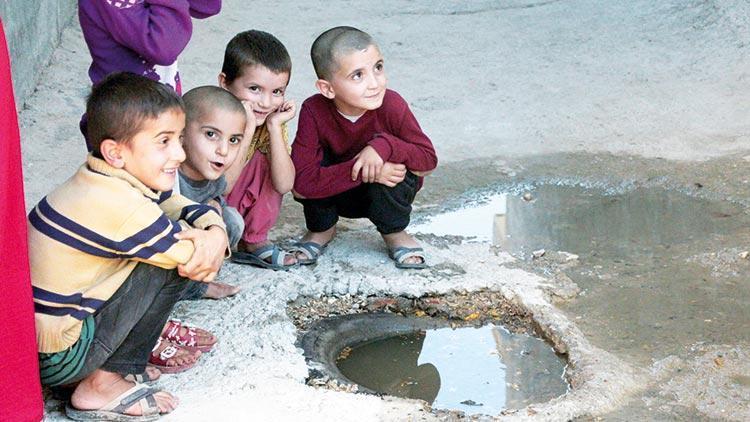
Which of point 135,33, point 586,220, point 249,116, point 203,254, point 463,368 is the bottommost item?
point 463,368

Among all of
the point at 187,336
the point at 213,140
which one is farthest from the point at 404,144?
the point at 187,336

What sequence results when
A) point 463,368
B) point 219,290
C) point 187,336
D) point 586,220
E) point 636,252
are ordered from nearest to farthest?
point 187,336 → point 463,368 → point 219,290 → point 636,252 → point 586,220

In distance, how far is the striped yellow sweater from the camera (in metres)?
2.85

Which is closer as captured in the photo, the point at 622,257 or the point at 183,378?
the point at 183,378

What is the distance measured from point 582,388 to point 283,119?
1.40 m

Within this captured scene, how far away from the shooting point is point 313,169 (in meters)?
4.08

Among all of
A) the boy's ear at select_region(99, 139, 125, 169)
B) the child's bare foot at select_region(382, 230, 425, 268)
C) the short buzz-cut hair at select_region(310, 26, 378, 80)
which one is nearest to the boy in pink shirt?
the short buzz-cut hair at select_region(310, 26, 378, 80)

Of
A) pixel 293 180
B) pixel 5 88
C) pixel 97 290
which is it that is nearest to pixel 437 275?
pixel 293 180

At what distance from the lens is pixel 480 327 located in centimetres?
376

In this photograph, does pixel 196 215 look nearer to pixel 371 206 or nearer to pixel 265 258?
pixel 265 258

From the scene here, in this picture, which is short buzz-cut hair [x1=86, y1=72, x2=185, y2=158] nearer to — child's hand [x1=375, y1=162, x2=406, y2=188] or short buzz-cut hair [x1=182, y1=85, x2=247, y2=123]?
short buzz-cut hair [x1=182, y1=85, x2=247, y2=123]

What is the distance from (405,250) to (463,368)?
0.67 meters

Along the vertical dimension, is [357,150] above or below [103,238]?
below

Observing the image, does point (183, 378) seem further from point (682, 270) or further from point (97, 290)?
point (682, 270)
